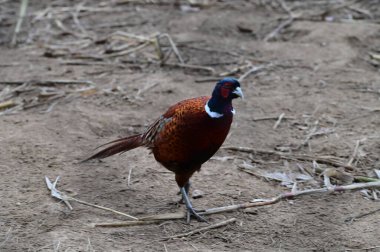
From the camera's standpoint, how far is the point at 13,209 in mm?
3932

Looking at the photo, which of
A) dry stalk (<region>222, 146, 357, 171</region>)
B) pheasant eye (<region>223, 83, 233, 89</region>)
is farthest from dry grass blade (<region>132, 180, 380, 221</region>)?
pheasant eye (<region>223, 83, 233, 89</region>)

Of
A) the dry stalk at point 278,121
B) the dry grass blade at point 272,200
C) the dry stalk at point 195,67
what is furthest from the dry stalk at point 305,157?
the dry stalk at point 195,67

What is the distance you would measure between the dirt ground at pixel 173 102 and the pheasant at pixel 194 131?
36 cm

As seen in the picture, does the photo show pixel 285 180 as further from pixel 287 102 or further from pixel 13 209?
pixel 13 209

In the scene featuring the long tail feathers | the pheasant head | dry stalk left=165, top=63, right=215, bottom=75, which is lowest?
dry stalk left=165, top=63, right=215, bottom=75

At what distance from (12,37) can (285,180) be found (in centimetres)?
→ 427

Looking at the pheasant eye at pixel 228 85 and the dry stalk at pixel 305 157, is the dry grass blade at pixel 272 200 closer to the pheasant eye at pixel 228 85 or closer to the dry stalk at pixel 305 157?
the dry stalk at pixel 305 157

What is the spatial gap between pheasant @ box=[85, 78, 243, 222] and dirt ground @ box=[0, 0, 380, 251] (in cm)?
36

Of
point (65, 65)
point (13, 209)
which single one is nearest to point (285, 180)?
point (13, 209)

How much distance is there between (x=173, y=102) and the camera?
5777 millimetres

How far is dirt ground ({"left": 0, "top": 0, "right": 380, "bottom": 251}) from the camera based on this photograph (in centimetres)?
383

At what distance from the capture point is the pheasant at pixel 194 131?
373cm

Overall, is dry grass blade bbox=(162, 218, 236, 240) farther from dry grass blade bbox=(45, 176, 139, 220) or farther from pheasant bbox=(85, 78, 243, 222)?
dry grass blade bbox=(45, 176, 139, 220)

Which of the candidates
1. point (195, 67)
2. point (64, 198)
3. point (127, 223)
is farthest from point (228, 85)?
point (195, 67)
